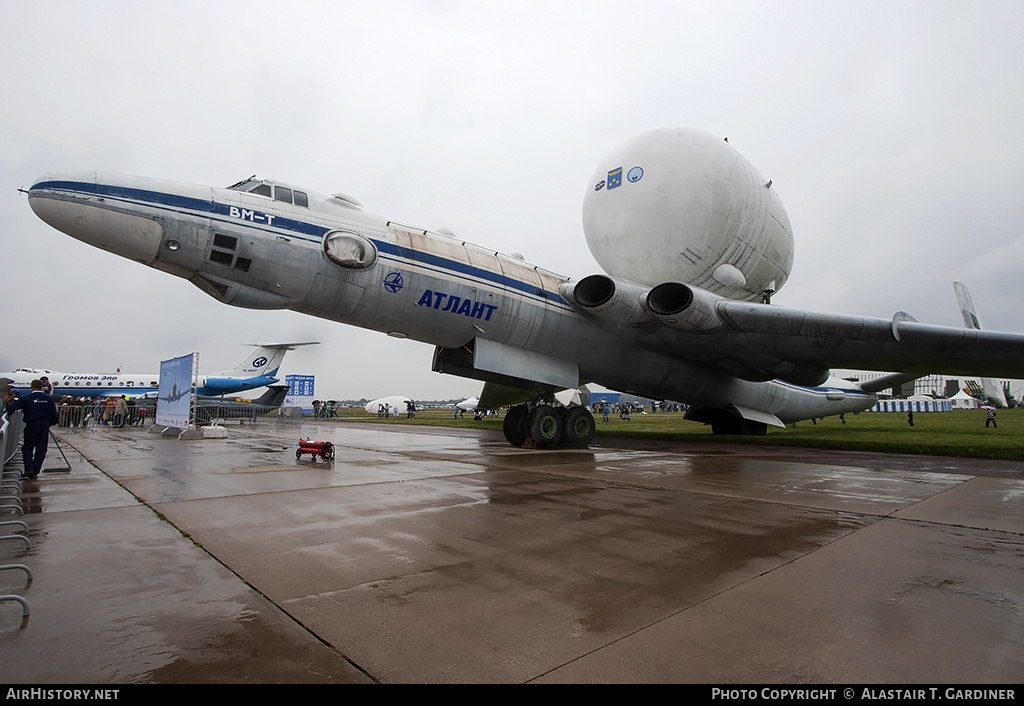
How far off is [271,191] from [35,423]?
464cm

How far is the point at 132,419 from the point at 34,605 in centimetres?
2944

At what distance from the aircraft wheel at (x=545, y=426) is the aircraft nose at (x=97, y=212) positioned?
7514mm

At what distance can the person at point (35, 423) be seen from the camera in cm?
704

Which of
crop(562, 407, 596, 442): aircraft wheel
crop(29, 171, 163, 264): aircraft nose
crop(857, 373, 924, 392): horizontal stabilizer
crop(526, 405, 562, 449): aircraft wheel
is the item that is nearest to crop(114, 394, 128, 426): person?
crop(29, 171, 163, 264): aircraft nose

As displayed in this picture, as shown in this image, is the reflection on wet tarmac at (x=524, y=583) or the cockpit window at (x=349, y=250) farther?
the cockpit window at (x=349, y=250)

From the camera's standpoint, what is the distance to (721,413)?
1728cm

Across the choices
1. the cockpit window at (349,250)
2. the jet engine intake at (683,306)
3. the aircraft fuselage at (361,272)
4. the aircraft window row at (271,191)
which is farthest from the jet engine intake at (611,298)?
the aircraft window row at (271,191)

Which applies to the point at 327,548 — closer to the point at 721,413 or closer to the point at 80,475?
the point at 80,475

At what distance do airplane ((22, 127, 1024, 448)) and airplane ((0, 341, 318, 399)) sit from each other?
2568cm

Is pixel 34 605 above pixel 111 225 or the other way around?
the other way around

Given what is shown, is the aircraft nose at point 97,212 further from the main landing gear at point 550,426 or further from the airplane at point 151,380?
the airplane at point 151,380

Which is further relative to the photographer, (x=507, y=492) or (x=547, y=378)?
(x=547, y=378)
